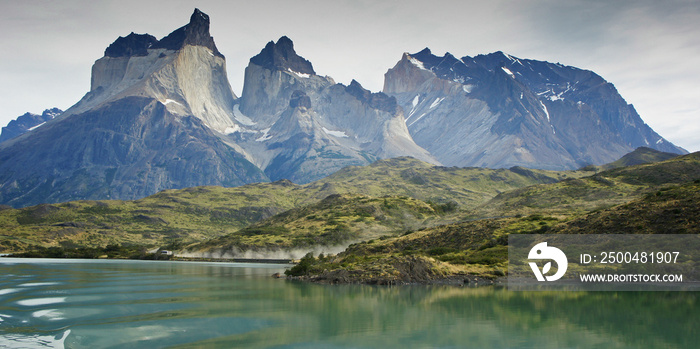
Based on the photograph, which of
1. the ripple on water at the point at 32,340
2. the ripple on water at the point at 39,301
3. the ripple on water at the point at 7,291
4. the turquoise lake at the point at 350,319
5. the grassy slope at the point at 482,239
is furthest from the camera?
the grassy slope at the point at 482,239

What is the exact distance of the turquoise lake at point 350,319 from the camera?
35.9m

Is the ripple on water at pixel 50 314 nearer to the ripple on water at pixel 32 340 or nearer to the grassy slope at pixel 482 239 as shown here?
the ripple on water at pixel 32 340

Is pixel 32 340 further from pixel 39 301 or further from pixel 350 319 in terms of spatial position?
pixel 39 301

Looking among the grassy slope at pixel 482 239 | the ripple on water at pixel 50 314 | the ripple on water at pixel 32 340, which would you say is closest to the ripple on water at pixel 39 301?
the ripple on water at pixel 50 314

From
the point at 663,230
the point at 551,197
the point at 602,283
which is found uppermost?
the point at 551,197

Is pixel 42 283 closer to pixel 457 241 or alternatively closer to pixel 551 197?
pixel 457 241

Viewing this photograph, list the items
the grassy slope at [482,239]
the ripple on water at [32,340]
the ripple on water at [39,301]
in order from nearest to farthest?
1. the ripple on water at [32,340]
2. the ripple on water at [39,301]
3. the grassy slope at [482,239]

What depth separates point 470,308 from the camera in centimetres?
5128

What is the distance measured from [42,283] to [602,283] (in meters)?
85.9

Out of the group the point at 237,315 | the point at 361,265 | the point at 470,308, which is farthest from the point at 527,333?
the point at 361,265

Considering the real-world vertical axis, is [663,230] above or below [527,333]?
above

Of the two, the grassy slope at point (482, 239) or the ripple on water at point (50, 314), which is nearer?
the ripple on water at point (50, 314)

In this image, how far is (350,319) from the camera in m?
45.9

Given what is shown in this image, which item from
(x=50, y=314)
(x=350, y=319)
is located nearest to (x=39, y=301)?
(x=50, y=314)
